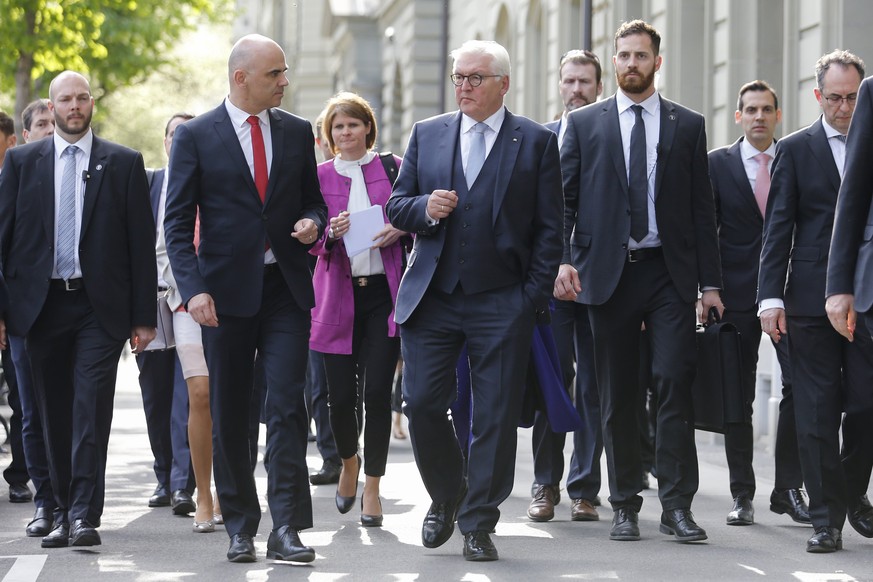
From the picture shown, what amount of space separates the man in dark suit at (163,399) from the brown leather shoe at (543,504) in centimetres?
199

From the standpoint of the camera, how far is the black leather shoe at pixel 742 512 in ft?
29.2

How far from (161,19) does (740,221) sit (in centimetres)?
2880

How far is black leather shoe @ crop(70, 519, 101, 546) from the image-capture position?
802cm

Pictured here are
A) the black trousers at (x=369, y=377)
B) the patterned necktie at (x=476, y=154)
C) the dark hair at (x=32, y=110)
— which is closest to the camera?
the patterned necktie at (x=476, y=154)

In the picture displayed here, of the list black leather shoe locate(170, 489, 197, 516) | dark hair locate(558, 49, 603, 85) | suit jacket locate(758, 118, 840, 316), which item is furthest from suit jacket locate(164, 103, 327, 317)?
dark hair locate(558, 49, 603, 85)

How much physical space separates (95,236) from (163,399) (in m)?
2.08

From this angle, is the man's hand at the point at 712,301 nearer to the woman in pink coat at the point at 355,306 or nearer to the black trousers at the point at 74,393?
the woman in pink coat at the point at 355,306

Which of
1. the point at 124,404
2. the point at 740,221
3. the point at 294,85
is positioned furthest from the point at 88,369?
the point at 294,85

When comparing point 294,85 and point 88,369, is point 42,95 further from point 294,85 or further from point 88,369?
point 88,369

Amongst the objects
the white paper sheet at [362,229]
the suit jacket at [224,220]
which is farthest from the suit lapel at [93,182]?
the white paper sheet at [362,229]

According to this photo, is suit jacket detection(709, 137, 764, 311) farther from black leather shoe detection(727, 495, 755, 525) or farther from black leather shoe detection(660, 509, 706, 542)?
black leather shoe detection(660, 509, 706, 542)

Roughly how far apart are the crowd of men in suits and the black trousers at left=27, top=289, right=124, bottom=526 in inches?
0.4

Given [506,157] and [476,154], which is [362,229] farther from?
[506,157]

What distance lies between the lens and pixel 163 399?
10.2 metres
